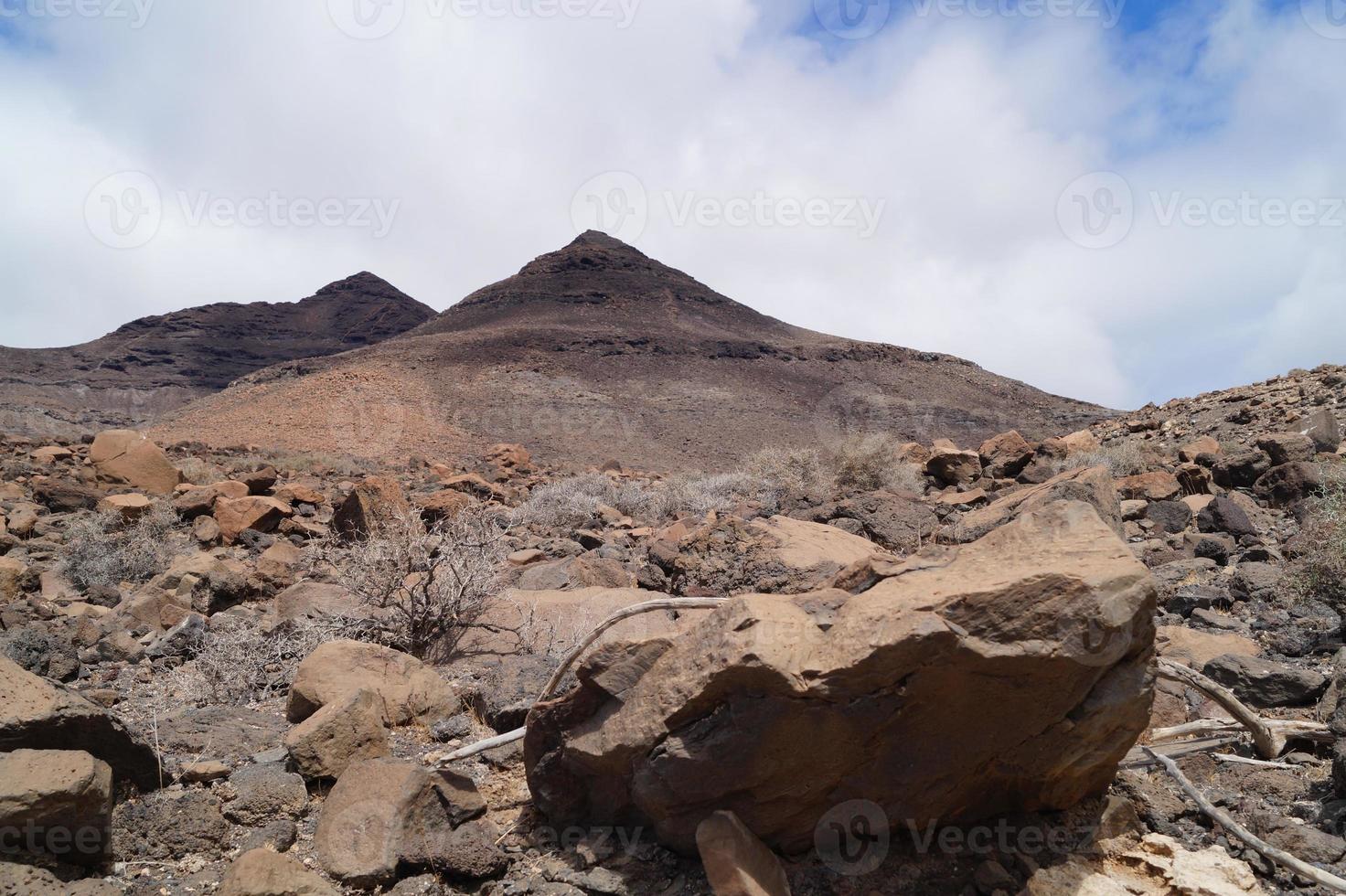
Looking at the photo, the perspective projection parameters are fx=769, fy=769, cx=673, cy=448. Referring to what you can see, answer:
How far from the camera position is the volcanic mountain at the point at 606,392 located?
28938 millimetres

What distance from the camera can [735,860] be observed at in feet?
7.27

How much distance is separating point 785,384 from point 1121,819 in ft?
133

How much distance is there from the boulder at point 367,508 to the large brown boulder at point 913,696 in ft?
21.4

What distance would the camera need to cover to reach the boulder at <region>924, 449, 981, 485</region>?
1070 cm

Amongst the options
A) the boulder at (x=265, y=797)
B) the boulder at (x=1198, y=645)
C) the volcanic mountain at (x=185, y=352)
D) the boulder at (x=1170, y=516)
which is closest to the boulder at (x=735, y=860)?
the boulder at (x=265, y=797)

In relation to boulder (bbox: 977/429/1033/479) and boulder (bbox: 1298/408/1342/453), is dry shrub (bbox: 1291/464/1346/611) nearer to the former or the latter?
boulder (bbox: 1298/408/1342/453)

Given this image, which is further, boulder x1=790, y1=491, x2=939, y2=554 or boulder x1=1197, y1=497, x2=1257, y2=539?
boulder x1=790, y1=491, x2=939, y2=554

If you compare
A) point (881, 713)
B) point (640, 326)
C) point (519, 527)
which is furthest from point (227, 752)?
point (640, 326)

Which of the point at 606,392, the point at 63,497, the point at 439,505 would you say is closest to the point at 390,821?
the point at 439,505

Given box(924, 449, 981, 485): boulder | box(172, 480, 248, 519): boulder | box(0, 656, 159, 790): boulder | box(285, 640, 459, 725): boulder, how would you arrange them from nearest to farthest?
1. box(0, 656, 159, 790): boulder
2. box(285, 640, 459, 725): boulder
3. box(172, 480, 248, 519): boulder
4. box(924, 449, 981, 485): boulder

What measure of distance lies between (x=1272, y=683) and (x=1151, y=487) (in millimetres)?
4839

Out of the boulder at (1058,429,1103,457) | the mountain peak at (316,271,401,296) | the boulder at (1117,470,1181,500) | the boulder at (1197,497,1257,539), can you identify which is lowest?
the boulder at (1197,497,1257,539)

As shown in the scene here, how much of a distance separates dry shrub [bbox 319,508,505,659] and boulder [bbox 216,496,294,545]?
14.6ft

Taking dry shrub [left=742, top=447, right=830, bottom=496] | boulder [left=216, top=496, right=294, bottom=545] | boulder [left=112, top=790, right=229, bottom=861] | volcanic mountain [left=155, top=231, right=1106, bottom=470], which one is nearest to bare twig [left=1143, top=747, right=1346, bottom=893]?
boulder [left=112, top=790, right=229, bottom=861]
